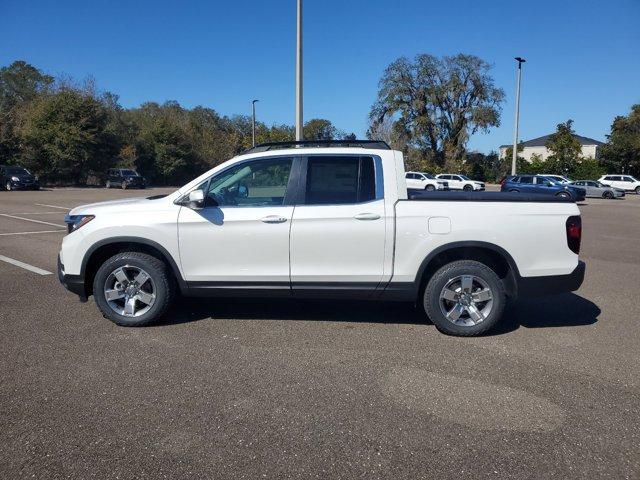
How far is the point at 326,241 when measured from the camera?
4879mm

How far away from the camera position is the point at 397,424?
10.9 feet

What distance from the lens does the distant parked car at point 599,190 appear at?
36.6 metres

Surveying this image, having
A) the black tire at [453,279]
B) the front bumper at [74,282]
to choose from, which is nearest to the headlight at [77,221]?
the front bumper at [74,282]

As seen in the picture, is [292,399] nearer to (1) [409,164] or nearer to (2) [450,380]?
(2) [450,380]

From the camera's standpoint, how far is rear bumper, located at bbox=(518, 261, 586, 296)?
4883mm

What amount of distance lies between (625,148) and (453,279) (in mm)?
56840

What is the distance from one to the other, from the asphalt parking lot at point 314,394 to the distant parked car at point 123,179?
35280 millimetres

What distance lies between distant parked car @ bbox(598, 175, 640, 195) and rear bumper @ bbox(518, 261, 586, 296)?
1688 inches

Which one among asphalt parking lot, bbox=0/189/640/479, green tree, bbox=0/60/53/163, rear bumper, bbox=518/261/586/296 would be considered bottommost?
asphalt parking lot, bbox=0/189/640/479

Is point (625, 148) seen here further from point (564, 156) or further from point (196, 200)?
point (196, 200)

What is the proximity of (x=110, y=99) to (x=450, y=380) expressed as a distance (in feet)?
228

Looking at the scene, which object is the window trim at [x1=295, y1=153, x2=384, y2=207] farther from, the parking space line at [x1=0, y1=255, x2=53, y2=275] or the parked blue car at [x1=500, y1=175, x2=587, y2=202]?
the parked blue car at [x1=500, y1=175, x2=587, y2=202]

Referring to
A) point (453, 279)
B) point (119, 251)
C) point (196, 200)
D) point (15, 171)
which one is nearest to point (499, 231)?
point (453, 279)

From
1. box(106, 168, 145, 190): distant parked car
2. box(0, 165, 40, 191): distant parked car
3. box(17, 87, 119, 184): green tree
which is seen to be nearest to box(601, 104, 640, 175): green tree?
box(106, 168, 145, 190): distant parked car
